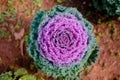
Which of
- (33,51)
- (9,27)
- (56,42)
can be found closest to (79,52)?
(56,42)

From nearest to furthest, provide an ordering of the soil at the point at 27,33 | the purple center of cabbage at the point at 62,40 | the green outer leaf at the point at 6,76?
1. the purple center of cabbage at the point at 62,40
2. the green outer leaf at the point at 6,76
3. the soil at the point at 27,33

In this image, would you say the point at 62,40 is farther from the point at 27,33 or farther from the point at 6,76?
the point at 27,33

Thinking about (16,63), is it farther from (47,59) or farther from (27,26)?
(47,59)

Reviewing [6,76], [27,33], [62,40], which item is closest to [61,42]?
[62,40]

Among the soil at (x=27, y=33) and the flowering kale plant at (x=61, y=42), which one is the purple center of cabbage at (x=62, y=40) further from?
the soil at (x=27, y=33)

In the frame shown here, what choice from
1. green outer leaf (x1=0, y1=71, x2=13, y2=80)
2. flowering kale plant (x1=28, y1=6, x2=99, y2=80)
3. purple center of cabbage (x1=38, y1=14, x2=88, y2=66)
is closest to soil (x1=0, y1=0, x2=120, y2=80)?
green outer leaf (x1=0, y1=71, x2=13, y2=80)

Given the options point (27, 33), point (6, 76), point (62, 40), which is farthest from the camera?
point (27, 33)

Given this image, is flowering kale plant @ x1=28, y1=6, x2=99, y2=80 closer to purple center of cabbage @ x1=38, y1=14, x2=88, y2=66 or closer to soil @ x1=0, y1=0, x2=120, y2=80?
purple center of cabbage @ x1=38, y1=14, x2=88, y2=66

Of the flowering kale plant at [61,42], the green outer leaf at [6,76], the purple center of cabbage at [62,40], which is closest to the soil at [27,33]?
the green outer leaf at [6,76]

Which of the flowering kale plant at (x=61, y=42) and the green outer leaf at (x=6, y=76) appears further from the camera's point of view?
the green outer leaf at (x=6, y=76)
